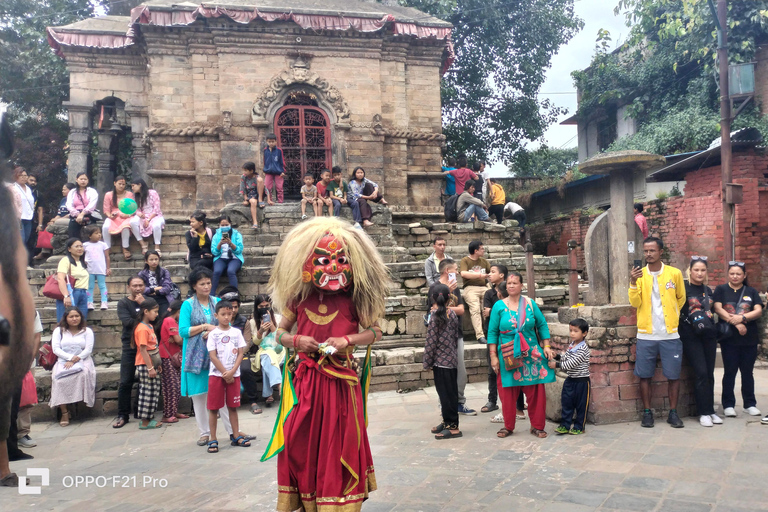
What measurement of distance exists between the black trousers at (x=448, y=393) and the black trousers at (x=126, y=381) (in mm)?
3746

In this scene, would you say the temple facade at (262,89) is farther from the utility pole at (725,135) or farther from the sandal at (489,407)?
the sandal at (489,407)

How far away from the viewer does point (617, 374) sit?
593 centimetres

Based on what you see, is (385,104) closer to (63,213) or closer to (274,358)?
(63,213)

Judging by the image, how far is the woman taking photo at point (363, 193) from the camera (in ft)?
39.9

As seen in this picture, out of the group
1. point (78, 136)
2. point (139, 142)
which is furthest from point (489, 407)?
point (78, 136)

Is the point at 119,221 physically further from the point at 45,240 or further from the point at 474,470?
the point at 474,470

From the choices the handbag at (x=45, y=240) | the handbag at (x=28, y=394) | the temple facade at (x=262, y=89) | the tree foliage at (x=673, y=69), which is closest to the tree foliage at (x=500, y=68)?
the tree foliage at (x=673, y=69)

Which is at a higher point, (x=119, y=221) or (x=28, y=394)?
(x=119, y=221)

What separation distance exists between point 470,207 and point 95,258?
312 inches

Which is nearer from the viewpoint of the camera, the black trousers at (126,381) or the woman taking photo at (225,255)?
the black trousers at (126,381)

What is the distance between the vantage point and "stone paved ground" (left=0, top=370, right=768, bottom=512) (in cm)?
403

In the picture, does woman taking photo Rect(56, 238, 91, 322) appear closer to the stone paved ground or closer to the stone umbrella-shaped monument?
the stone paved ground

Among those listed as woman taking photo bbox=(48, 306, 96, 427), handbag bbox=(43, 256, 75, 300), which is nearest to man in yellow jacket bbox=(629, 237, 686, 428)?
handbag bbox=(43, 256, 75, 300)

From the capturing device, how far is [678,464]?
460 cm
